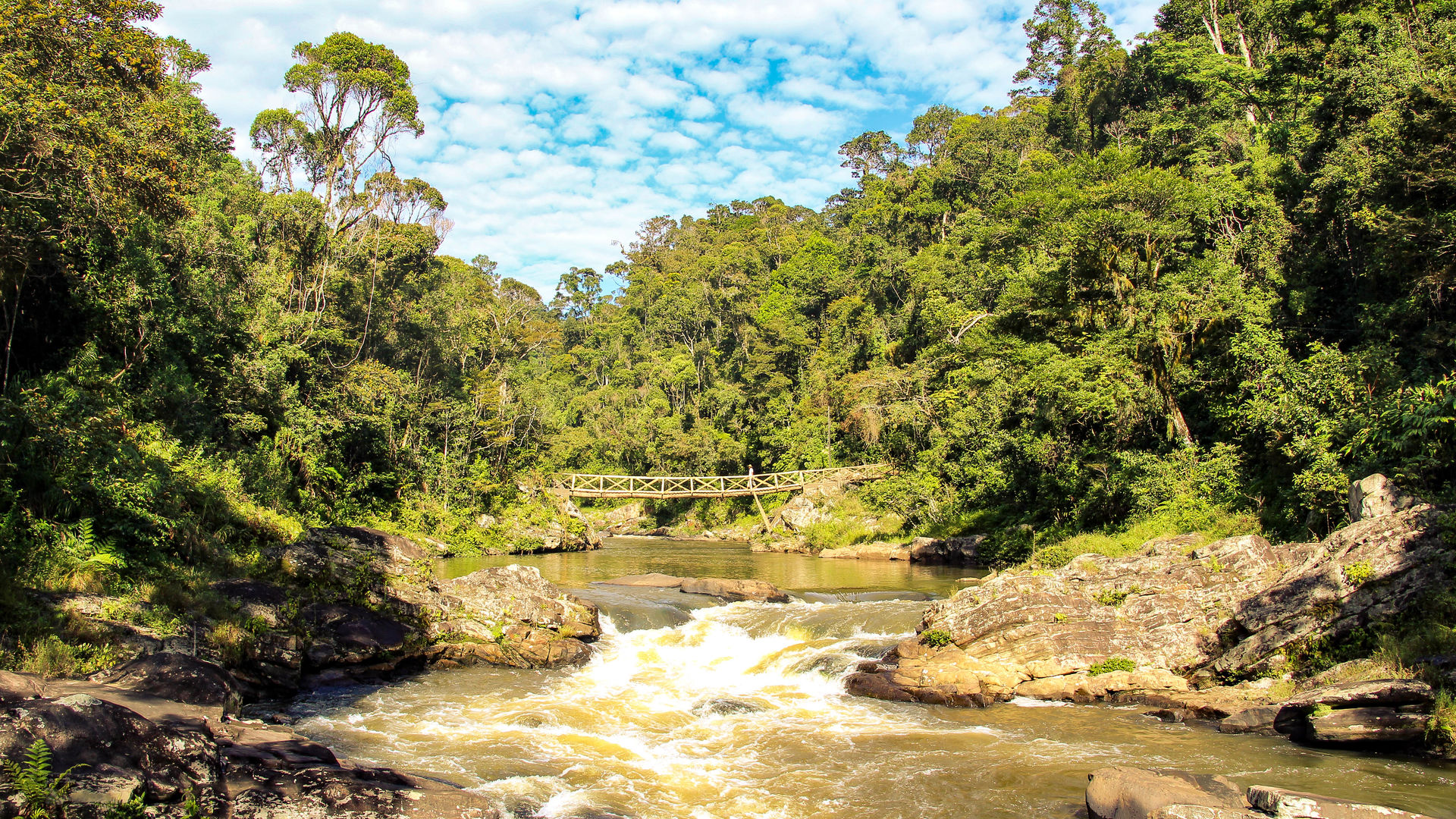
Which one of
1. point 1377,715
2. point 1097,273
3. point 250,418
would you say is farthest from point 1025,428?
point 250,418

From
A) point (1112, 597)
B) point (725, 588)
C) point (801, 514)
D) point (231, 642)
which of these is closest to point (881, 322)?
point (801, 514)

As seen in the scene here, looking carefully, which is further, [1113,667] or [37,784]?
[1113,667]

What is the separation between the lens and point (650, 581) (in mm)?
21594

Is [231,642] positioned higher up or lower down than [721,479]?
lower down

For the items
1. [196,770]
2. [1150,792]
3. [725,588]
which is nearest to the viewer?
[196,770]

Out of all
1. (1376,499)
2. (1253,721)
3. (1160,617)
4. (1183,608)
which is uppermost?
(1376,499)

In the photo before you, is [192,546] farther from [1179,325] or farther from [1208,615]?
[1179,325]

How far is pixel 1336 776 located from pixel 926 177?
5469cm

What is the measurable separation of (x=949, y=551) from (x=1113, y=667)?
52.9ft

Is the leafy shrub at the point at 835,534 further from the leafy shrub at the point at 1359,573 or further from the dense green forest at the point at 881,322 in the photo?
the leafy shrub at the point at 1359,573

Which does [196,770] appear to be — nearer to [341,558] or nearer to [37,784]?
[37,784]

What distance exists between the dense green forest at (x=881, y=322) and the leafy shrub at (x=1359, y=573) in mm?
2288

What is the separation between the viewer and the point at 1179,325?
18.9 metres

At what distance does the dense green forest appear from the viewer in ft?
38.0
